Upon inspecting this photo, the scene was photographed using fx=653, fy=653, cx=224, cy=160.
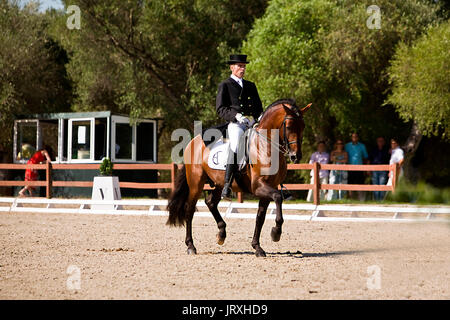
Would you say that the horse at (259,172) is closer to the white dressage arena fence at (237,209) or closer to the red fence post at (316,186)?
the white dressage arena fence at (237,209)

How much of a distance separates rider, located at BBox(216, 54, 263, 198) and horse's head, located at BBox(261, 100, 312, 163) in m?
0.42

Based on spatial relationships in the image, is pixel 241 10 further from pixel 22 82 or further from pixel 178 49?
pixel 22 82

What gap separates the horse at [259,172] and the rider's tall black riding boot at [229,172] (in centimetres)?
15

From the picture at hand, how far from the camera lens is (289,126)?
25.1 ft

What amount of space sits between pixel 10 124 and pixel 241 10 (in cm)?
903

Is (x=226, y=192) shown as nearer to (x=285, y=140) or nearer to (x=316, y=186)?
(x=285, y=140)

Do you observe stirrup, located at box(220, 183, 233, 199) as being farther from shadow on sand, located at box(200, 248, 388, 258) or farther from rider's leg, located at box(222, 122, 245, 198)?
shadow on sand, located at box(200, 248, 388, 258)

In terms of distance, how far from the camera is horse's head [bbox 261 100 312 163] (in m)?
7.57

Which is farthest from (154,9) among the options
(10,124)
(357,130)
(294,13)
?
(357,130)

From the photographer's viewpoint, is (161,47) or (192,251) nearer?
(192,251)

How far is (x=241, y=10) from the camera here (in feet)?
76.2

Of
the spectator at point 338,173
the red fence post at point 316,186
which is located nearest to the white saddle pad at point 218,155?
the red fence post at point 316,186

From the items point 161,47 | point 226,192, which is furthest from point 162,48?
point 226,192

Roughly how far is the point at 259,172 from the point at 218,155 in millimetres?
725
